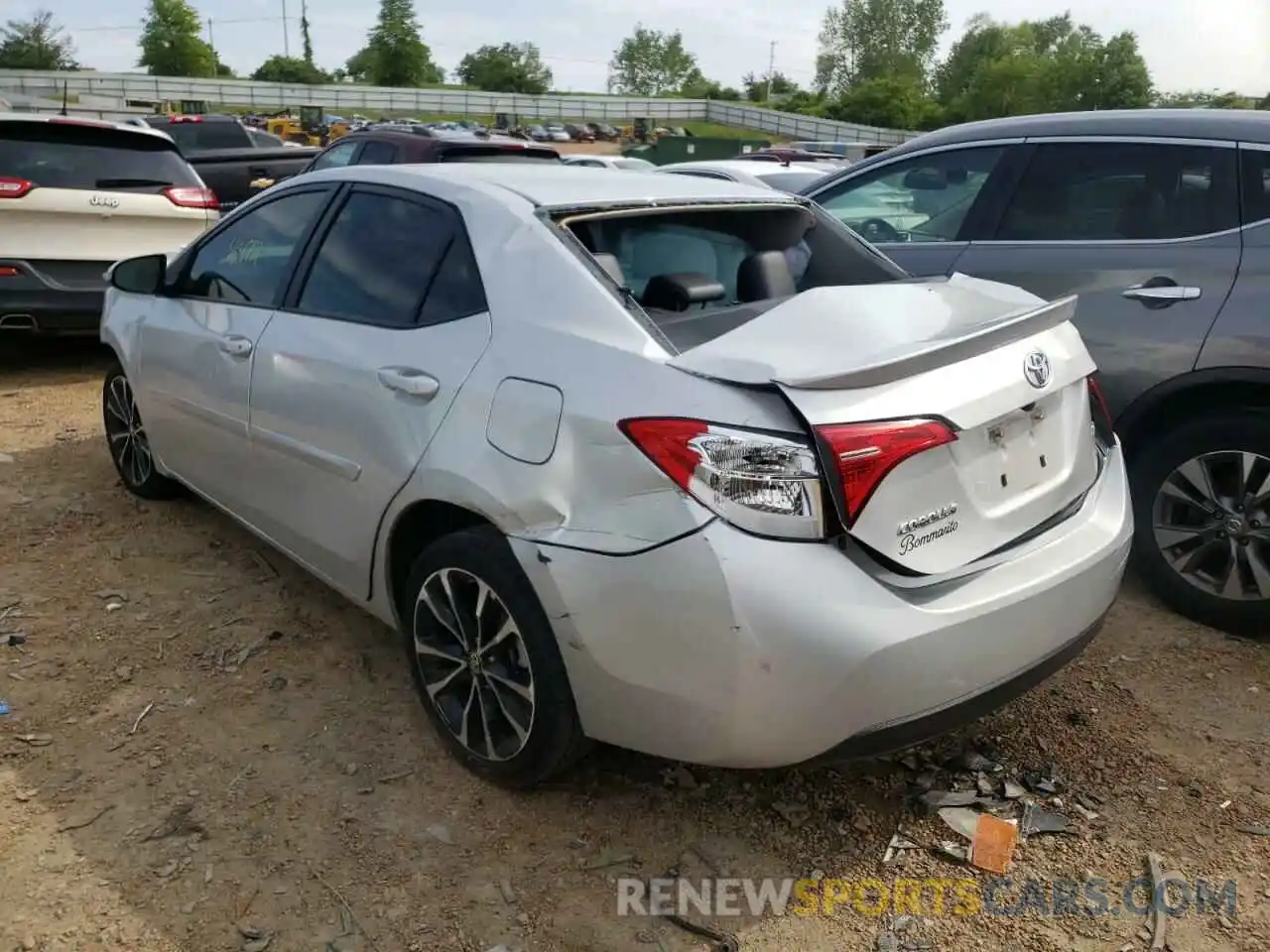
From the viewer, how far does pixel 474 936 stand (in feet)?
7.65

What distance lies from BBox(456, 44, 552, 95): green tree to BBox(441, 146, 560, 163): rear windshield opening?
102 m

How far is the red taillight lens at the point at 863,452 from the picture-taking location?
2.14 metres

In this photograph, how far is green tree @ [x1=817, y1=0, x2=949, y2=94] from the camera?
111 meters

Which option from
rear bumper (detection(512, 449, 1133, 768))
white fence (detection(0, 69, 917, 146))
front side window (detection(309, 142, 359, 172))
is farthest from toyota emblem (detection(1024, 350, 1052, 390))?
white fence (detection(0, 69, 917, 146))

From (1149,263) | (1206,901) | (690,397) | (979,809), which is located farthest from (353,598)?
(1149,263)

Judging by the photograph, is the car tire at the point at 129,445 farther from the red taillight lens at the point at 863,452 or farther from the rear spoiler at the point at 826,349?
the red taillight lens at the point at 863,452

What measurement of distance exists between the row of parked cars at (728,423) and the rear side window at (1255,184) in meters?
0.01

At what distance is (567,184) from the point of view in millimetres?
3086

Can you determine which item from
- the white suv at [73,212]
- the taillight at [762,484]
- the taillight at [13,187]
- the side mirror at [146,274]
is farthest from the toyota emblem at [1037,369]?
the taillight at [13,187]

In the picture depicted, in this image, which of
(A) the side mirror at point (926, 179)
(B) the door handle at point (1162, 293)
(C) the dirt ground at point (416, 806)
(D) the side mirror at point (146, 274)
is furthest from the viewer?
(A) the side mirror at point (926, 179)

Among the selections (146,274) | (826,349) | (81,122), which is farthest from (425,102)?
(826,349)

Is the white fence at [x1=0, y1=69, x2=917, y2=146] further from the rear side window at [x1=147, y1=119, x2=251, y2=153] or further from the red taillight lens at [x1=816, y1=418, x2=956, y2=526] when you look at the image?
the red taillight lens at [x1=816, y1=418, x2=956, y2=526]

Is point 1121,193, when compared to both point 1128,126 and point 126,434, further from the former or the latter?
point 126,434

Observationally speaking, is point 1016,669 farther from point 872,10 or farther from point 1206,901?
point 872,10
